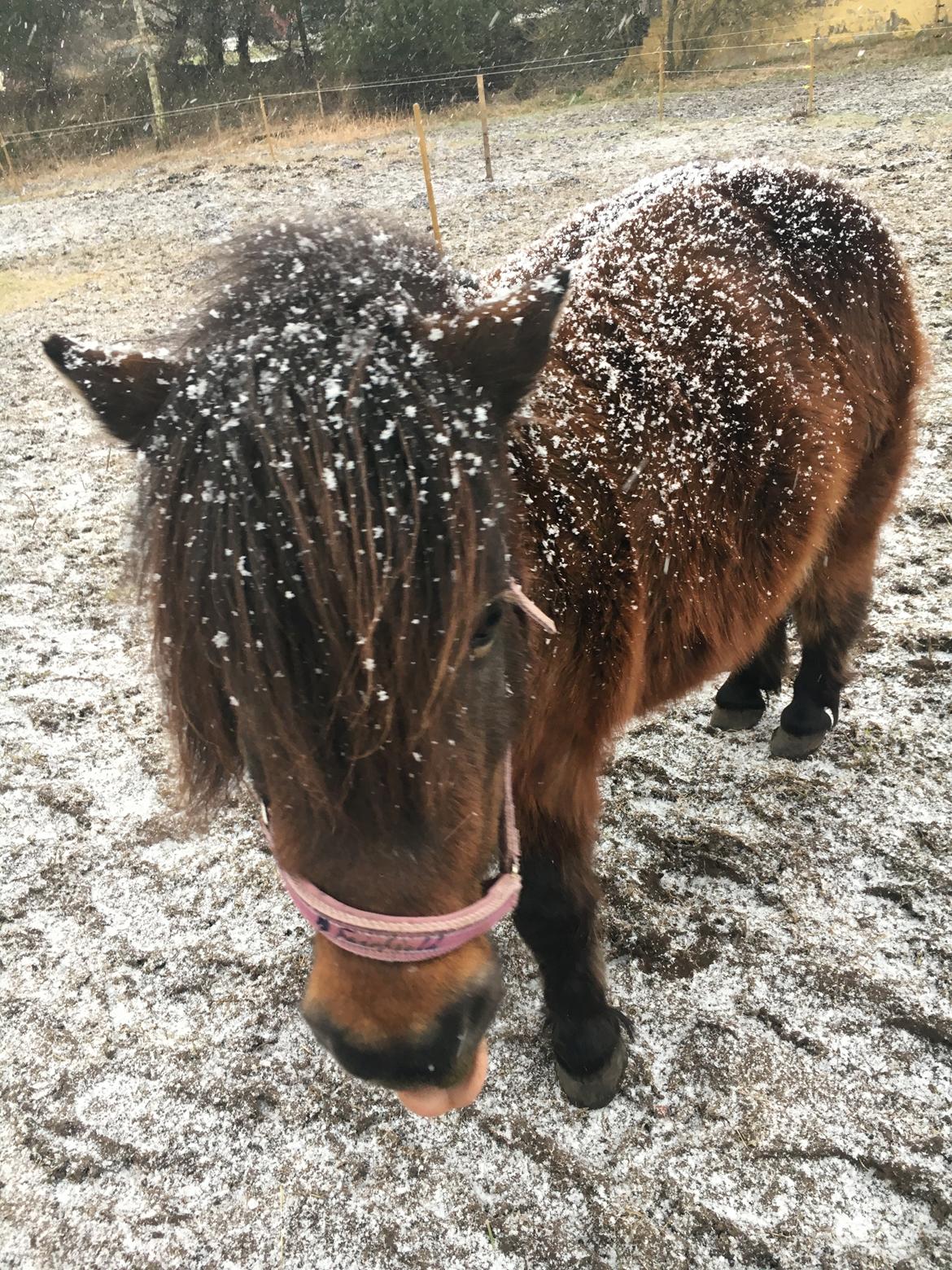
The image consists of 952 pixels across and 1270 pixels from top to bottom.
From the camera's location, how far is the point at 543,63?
18.6 m

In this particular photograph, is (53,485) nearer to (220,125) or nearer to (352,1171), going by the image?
(352,1171)

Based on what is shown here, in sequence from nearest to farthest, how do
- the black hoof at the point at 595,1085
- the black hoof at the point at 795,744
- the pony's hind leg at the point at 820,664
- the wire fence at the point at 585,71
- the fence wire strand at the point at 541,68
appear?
the black hoof at the point at 595,1085 < the pony's hind leg at the point at 820,664 < the black hoof at the point at 795,744 < the wire fence at the point at 585,71 < the fence wire strand at the point at 541,68

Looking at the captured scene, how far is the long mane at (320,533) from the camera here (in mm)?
875

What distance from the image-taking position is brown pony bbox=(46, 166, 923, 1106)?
89 centimetres

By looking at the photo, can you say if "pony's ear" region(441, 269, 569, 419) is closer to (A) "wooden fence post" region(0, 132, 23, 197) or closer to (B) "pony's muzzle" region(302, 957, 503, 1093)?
(B) "pony's muzzle" region(302, 957, 503, 1093)

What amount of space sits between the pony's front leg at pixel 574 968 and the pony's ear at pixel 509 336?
0.96m

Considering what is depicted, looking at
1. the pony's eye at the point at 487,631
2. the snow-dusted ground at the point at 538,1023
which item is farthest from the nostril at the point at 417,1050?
the snow-dusted ground at the point at 538,1023

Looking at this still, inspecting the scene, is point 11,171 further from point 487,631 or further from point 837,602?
point 487,631

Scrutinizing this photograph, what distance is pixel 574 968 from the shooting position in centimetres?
171

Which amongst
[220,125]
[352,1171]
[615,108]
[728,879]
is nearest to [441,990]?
[352,1171]

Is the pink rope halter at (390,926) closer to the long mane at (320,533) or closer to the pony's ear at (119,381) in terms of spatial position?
the long mane at (320,533)

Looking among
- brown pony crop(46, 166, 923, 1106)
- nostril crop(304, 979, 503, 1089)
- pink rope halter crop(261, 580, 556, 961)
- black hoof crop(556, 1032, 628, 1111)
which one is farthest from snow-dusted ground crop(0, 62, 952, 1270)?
nostril crop(304, 979, 503, 1089)

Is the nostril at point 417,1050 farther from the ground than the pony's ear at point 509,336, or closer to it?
closer to it

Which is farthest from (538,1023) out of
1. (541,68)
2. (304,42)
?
(304,42)
